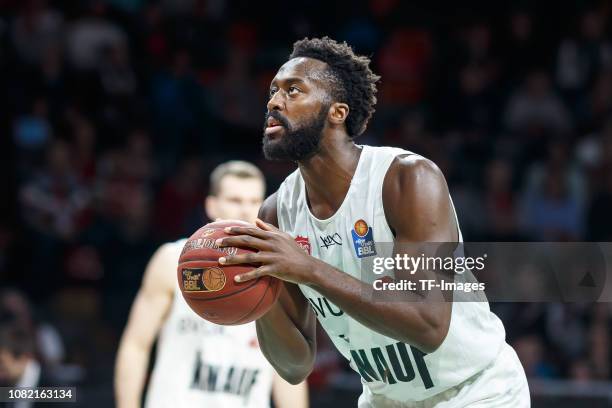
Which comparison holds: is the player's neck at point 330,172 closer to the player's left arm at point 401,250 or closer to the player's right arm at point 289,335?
the player's left arm at point 401,250

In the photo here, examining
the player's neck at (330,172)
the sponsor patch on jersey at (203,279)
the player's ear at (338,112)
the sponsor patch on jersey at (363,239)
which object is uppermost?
the player's ear at (338,112)

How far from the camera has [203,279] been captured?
328 cm

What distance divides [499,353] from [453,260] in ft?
1.54

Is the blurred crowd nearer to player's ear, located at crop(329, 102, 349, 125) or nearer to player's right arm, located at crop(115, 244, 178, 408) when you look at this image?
player's right arm, located at crop(115, 244, 178, 408)

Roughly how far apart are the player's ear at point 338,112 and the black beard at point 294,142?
0.29 feet

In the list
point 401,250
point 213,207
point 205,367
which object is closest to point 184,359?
point 205,367

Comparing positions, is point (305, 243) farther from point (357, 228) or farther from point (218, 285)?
point (218, 285)

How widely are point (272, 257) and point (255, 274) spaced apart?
77 millimetres

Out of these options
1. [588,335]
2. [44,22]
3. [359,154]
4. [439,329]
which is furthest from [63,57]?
[439,329]

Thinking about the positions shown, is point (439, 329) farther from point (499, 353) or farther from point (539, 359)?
point (539, 359)

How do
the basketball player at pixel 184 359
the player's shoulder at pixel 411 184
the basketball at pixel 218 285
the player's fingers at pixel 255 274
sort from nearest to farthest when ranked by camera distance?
the player's fingers at pixel 255 274 < the basketball at pixel 218 285 < the player's shoulder at pixel 411 184 < the basketball player at pixel 184 359

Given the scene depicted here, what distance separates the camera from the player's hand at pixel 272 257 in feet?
9.89

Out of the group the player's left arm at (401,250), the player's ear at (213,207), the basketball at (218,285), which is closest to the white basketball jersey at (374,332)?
the player's left arm at (401,250)

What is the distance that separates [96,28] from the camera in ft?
30.1
